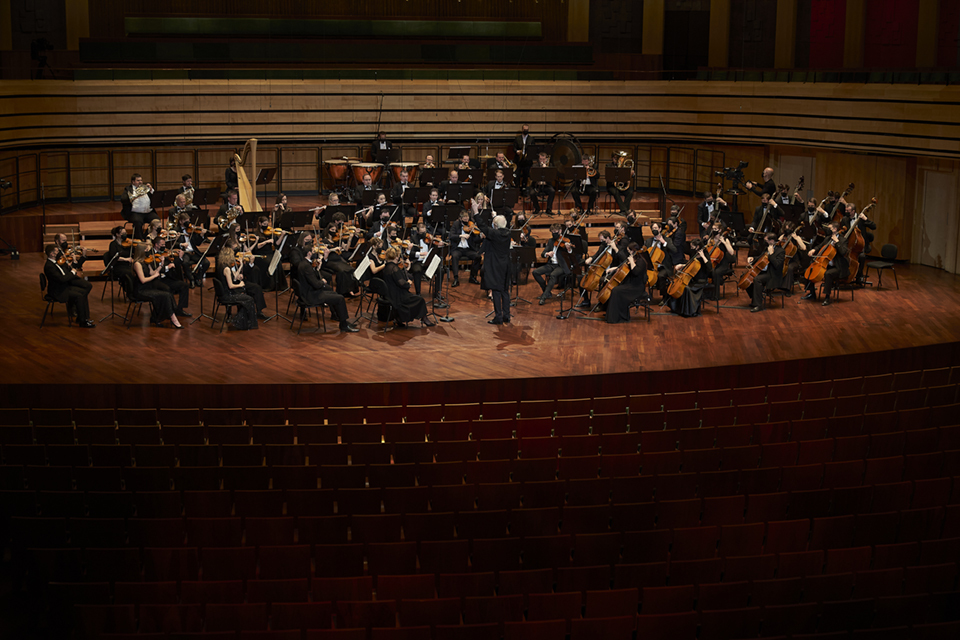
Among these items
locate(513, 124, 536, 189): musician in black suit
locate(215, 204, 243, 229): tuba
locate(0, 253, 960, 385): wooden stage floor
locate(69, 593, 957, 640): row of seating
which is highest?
locate(513, 124, 536, 189): musician in black suit

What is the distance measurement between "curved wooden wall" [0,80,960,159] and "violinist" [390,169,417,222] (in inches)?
159

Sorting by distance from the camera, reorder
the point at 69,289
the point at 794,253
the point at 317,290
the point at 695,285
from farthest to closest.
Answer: the point at 794,253
the point at 695,285
the point at 317,290
the point at 69,289

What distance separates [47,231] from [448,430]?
9.79 metres

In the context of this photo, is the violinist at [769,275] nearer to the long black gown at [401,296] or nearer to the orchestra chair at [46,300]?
the long black gown at [401,296]

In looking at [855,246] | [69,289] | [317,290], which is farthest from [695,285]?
[69,289]

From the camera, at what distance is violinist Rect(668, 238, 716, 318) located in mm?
11508

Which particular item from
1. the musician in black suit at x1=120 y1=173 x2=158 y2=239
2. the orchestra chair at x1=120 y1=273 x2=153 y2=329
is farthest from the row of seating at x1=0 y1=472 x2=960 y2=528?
the musician in black suit at x1=120 y1=173 x2=158 y2=239

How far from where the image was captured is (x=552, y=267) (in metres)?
12.3

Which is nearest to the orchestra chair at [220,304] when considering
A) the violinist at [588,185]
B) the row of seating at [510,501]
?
the row of seating at [510,501]

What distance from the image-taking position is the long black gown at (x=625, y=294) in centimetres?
1127

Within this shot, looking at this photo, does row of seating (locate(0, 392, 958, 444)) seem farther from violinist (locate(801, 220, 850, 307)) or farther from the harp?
the harp

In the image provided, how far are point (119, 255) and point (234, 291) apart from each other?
60.6 inches

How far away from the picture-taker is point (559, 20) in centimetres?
1978

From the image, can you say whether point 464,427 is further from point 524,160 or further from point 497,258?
point 524,160
